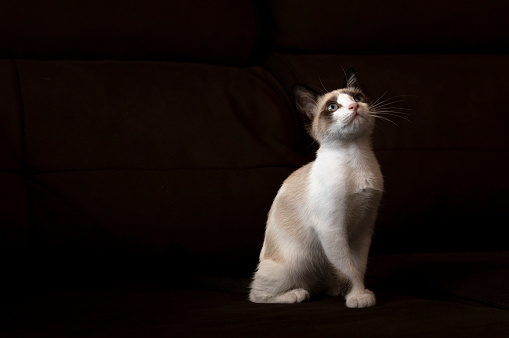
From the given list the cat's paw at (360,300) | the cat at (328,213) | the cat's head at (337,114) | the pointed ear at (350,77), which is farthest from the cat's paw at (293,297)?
the pointed ear at (350,77)

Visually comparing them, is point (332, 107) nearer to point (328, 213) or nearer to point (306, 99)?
point (306, 99)

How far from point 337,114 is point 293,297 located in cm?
33

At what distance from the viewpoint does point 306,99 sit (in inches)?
50.2

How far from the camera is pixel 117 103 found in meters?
1.52

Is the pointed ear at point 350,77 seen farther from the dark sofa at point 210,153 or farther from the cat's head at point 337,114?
the dark sofa at point 210,153

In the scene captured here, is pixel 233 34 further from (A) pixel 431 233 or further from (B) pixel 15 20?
(A) pixel 431 233

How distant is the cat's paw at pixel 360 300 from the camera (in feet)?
3.73

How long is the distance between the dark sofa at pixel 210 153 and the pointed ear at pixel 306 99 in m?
0.28

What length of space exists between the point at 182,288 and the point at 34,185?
36 cm

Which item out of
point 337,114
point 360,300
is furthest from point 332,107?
point 360,300

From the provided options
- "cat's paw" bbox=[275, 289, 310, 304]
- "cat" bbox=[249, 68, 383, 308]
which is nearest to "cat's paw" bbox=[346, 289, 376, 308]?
"cat" bbox=[249, 68, 383, 308]

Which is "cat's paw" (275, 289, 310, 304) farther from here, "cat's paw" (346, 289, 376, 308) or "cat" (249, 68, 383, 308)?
"cat's paw" (346, 289, 376, 308)

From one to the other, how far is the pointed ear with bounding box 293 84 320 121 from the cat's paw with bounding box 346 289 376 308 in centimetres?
33

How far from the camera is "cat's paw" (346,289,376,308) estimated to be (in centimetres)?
114
